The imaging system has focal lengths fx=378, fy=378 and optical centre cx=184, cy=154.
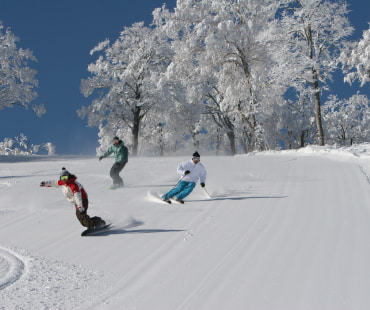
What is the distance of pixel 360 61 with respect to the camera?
2586cm

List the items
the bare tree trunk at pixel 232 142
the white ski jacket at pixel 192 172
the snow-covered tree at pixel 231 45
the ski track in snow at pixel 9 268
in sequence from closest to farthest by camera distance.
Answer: the ski track in snow at pixel 9 268, the white ski jacket at pixel 192 172, the snow-covered tree at pixel 231 45, the bare tree trunk at pixel 232 142

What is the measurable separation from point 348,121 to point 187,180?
50.6 meters

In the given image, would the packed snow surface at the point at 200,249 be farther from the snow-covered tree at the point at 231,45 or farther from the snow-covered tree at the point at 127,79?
the snow-covered tree at the point at 127,79

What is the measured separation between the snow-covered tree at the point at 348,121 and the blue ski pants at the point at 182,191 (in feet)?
157

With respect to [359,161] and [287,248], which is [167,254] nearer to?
[287,248]

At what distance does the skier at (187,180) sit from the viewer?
32.9 ft

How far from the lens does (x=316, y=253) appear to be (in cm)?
598

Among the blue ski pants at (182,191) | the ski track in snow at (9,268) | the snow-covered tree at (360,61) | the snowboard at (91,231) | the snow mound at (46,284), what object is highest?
the snow-covered tree at (360,61)

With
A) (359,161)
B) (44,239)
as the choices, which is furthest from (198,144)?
(44,239)

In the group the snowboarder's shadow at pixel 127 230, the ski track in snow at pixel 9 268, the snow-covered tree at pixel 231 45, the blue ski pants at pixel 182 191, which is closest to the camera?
the ski track in snow at pixel 9 268

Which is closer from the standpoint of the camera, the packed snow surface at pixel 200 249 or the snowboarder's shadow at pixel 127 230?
the packed snow surface at pixel 200 249

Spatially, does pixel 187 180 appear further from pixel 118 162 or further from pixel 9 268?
pixel 9 268

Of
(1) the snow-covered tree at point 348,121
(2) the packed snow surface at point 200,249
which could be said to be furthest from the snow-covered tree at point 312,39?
(1) the snow-covered tree at point 348,121

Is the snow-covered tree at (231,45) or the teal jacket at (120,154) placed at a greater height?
the snow-covered tree at (231,45)
